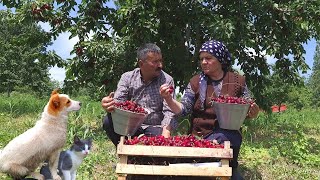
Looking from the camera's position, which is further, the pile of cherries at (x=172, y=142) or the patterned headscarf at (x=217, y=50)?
the patterned headscarf at (x=217, y=50)

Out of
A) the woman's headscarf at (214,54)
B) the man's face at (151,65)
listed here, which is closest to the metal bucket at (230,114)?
the woman's headscarf at (214,54)

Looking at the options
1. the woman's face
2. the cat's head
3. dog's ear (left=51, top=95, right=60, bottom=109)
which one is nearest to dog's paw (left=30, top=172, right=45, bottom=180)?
the cat's head

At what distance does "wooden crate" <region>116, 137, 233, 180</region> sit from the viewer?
2.57m

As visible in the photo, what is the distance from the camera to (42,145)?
2664mm

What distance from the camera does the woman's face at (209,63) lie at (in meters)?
3.23

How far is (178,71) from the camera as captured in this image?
6.63 m

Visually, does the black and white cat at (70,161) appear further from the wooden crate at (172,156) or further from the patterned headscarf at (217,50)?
the patterned headscarf at (217,50)

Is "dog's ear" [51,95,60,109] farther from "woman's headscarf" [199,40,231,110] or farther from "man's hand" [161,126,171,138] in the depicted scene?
"woman's headscarf" [199,40,231,110]

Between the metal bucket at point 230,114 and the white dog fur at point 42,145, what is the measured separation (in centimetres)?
92

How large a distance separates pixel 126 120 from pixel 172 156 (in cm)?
47

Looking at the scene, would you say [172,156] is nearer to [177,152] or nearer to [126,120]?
[177,152]

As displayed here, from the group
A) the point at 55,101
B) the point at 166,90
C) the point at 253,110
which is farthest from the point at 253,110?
the point at 55,101

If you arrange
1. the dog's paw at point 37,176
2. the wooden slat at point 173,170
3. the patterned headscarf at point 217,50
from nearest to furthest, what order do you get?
1. the wooden slat at point 173,170
2. the dog's paw at point 37,176
3. the patterned headscarf at point 217,50

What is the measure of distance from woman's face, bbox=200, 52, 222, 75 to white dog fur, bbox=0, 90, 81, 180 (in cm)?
103
